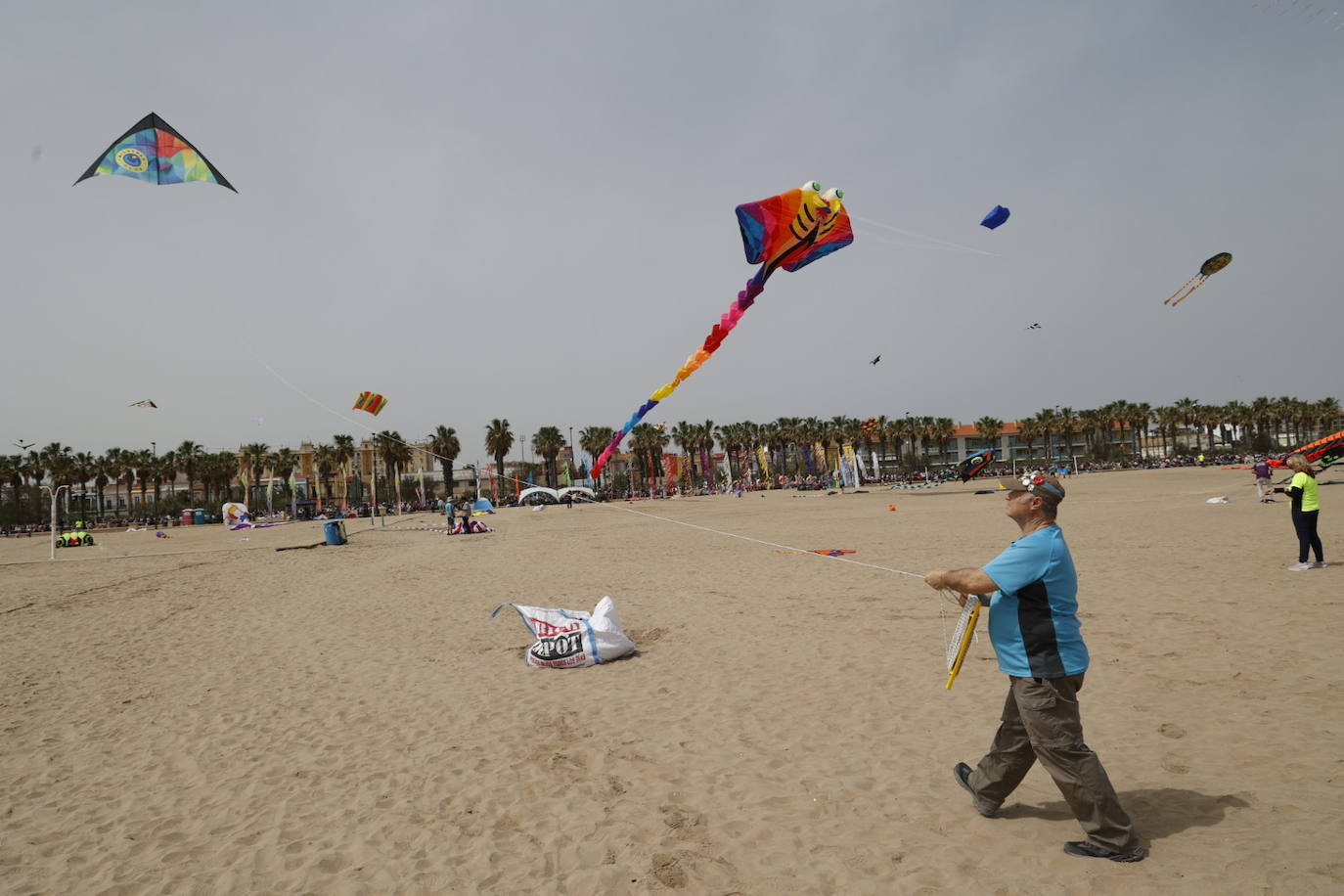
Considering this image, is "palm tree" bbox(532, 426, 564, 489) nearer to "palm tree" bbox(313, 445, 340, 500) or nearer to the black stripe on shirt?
"palm tree" bbox(313, 445, 340, 500)

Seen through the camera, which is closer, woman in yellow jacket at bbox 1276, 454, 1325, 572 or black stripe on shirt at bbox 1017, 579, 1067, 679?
black stripe on shirt at bbox 1017, 579, 1067, 679

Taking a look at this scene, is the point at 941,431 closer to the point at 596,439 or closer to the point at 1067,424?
the point at 1067,424

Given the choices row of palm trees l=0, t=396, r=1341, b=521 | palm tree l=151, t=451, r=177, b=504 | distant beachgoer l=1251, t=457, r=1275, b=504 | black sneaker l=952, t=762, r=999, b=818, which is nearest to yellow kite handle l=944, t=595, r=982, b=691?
black sneaker l=952, t=762, r=999, b=818

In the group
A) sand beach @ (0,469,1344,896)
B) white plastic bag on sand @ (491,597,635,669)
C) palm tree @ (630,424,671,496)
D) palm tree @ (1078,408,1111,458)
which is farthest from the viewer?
palm tree @ (1078,408,1111,458)

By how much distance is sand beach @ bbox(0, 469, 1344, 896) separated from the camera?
3558mm

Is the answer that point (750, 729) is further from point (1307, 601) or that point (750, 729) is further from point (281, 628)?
point (281, 628)

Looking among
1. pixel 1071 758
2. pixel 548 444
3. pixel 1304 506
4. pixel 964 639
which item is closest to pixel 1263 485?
pixel 1304 506

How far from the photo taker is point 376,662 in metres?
8.18

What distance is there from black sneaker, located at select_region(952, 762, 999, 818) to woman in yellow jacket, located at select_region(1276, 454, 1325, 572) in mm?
8494

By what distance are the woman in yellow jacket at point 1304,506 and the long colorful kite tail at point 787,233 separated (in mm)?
6990

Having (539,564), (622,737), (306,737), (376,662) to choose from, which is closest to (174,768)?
(306,737)

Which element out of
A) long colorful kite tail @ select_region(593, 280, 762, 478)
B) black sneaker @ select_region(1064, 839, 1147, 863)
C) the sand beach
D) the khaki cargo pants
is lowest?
the sand beach

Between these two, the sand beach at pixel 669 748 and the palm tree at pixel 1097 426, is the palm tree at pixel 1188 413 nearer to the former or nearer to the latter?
the palm tree at pixel 1097 426

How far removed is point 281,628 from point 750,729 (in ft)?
27.5
